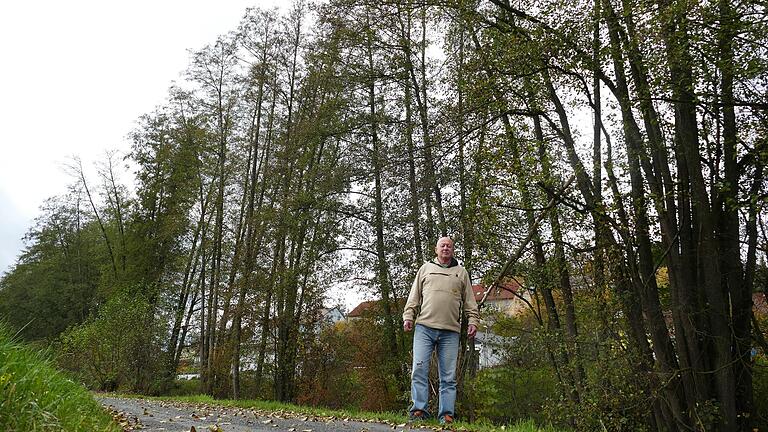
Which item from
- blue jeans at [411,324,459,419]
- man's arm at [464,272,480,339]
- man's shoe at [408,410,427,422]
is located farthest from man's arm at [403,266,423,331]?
man's shoe at [408,410,427,422]

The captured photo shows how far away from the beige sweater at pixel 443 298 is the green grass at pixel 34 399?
323 centimetres

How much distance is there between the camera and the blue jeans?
20.7 ft

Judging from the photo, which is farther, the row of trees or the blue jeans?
the row of trees

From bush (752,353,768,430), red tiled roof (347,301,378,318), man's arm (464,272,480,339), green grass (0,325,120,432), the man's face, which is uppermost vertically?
red tiled roof (347,301,378,318)

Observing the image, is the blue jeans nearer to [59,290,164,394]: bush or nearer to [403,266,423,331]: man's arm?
[403,266,423,331]: man's arm

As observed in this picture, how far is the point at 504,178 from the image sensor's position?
32.7ft

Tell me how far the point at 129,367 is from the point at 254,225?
25.0ft

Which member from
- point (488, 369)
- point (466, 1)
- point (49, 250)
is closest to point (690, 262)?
point (466, 1)

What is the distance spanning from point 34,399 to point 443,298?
400 cm

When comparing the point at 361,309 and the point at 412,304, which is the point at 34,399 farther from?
the point at 361,309

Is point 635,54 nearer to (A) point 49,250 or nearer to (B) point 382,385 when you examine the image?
(B) point 382,385

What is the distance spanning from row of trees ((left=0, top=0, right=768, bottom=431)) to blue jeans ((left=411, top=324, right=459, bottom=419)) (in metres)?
2.19

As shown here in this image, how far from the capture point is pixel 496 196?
33.4ft

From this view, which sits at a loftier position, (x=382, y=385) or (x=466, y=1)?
(x=466, y=1)
